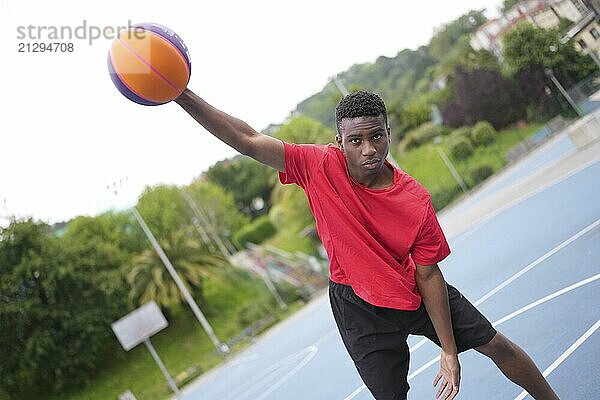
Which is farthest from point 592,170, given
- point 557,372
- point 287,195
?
point 287,195

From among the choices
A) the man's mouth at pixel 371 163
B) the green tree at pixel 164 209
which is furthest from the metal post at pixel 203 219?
the man's mouth at pixel 371 163

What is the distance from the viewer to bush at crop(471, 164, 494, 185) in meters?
26.3

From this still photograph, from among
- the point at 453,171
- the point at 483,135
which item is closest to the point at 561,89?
the point at 483,135

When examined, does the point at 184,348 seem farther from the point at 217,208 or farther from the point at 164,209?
the point at 217,208

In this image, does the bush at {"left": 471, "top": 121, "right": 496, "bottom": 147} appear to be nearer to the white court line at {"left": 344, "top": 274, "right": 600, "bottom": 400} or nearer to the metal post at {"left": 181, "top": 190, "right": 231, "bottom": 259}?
the metal post at {"left": 181, "top": 190, "right": 231, "bottom": 259}

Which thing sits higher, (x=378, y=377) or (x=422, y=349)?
(x=378, y=377)

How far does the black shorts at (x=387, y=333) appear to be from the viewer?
8.81 feet

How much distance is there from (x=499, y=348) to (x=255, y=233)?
32395 millimetres

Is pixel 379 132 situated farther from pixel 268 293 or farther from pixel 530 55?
pixel 530 55

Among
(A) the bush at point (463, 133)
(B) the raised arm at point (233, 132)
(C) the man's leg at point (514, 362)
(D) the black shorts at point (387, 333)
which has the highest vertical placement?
(A) the bush at point (463, 133)

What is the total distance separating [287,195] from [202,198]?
5.12m

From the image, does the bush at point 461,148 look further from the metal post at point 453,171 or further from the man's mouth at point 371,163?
the man's mouth at point 371,163

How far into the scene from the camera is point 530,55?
86.1 feet

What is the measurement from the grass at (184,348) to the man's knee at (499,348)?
17459 millimetres
